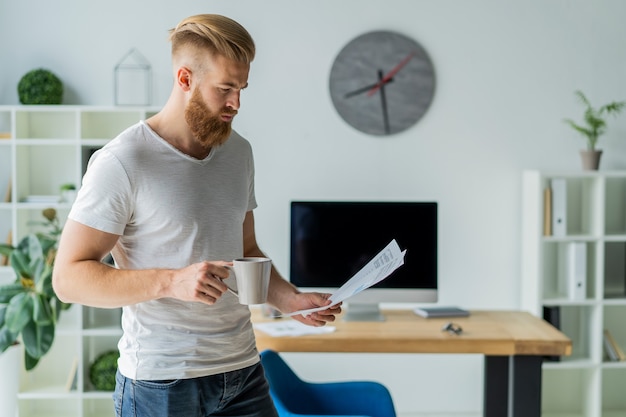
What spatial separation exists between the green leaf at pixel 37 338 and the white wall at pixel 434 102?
114 cm

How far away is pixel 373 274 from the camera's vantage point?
5.34ft

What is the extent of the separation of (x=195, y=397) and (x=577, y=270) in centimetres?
276

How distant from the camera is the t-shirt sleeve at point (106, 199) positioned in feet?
5.05

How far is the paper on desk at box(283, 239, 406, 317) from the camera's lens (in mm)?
1608

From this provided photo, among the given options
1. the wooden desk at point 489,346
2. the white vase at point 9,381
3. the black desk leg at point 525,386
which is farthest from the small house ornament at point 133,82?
the black desk leg at point 525,386

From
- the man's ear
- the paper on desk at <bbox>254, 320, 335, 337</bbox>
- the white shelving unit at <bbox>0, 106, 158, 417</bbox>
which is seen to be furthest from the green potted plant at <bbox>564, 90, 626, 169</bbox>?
the man's ear

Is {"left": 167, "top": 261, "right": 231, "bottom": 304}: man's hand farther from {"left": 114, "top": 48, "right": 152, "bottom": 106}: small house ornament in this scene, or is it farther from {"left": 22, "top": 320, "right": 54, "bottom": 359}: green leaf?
{"left": 114, "top": 48, "right": 152, "bottom": 106}: small house ornament

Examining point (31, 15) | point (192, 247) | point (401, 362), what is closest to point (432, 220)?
point (401, 362)

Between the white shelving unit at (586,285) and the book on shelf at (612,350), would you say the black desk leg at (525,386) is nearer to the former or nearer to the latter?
the white shelving unit at (586,285)

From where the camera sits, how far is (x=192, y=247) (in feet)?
5.36

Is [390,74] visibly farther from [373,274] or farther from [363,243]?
[373,274]

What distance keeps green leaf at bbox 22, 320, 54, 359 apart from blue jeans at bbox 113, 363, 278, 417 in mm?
2008

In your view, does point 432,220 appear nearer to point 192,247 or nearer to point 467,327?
point 467,327

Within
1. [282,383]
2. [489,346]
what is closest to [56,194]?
[282,383]
